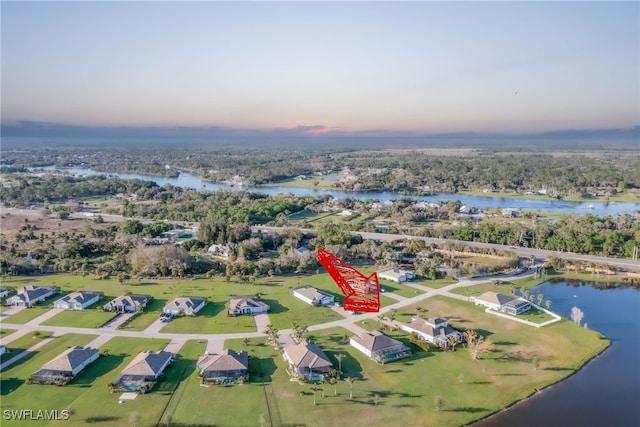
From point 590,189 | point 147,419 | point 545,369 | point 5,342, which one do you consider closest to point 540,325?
point 545,369

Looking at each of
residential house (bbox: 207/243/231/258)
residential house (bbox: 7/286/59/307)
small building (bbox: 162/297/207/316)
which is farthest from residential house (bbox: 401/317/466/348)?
residential house (bbox: 7/286/59/307)

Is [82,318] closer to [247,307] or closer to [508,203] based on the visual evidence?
[247,307]

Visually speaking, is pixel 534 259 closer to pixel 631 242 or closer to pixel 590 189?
pixel 631 242

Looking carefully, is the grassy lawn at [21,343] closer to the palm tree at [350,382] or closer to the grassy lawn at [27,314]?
the grassy lawn at [27,314]

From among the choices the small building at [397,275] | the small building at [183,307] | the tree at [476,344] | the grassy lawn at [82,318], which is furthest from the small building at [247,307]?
the tree at [476,344]

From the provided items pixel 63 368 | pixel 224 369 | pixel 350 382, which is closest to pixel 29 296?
pixel 63 368

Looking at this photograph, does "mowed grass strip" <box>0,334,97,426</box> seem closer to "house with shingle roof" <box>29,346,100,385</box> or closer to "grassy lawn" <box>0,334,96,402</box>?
"grassy lawn" <box>0,334,96,402</box>
